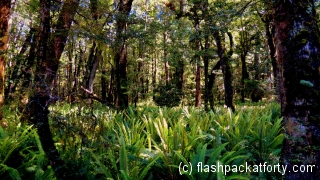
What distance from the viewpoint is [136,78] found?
22781 mm

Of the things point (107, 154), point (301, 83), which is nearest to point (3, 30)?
point (107, 154)

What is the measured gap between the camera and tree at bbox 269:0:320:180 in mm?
2158

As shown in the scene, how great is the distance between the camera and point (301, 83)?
84.3 inches

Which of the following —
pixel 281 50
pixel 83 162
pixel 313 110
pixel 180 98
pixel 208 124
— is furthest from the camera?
pixel 180 98

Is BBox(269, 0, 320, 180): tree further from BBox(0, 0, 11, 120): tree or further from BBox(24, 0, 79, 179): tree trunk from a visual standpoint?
BBox(0, 0, 11, 120): tree

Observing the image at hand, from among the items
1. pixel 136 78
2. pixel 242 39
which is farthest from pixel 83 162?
pixel 242 39

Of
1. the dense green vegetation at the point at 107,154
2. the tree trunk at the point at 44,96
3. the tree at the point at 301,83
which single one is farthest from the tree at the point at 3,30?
the tree at the point at 301,83

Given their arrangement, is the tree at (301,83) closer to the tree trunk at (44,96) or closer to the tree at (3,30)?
the tree trunk at (44,96)

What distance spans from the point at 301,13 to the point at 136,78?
822 inches

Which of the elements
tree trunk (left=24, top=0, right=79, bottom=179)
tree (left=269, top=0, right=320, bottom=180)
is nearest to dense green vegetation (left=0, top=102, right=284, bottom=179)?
tree trunk (left=24, top=0, right=79, bottom=179)

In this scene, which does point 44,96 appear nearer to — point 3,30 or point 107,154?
point 107,154

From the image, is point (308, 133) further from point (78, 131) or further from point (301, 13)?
point (78, 131)

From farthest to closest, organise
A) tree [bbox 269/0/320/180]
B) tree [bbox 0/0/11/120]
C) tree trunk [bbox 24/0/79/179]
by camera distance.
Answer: tree [bbox 0/0/11/120]
tree trunk [bbox 24/0/79/179]
tree [bbox 269/0/320/180]

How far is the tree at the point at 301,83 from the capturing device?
85.0 inches
